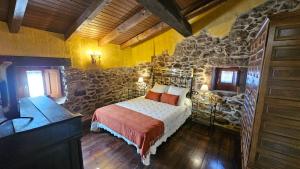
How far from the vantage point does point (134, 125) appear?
2.37 meters

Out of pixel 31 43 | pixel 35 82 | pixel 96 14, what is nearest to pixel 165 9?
pixel 96 14

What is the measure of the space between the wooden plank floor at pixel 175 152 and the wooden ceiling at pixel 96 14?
236 cm

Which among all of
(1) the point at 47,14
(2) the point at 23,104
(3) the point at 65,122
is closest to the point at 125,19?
(1) the point at 47,14

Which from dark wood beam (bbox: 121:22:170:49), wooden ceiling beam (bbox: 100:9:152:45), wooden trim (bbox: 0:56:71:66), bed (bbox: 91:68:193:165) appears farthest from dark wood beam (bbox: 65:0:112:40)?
bed (bbox: 91:68:193:165)

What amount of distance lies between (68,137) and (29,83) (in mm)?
2852

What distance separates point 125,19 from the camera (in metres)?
3.08

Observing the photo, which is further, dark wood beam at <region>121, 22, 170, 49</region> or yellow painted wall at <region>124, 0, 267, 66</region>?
dark wood beam at <region>121, 22, 170, 49</region>

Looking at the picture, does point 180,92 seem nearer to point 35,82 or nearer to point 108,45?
point 108,45

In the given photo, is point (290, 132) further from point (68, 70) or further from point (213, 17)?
point (68, 70)

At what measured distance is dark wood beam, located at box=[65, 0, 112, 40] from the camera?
218 centimetres

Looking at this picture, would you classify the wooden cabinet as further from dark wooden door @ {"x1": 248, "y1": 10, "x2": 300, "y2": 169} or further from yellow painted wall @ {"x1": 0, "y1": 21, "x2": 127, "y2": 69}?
yellow painted wall @ {"x1": 0, "y1": 21, "x2": 127, "y2": 69}

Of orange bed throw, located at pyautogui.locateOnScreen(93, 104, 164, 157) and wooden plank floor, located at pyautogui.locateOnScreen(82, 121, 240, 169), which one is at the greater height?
orange bed throw, located at pyautogui.locateOnScreen(93, 104, 164, 157)

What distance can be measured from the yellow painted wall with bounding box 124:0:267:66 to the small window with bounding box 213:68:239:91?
860mm

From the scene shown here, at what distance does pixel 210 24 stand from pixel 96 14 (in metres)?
2.65
